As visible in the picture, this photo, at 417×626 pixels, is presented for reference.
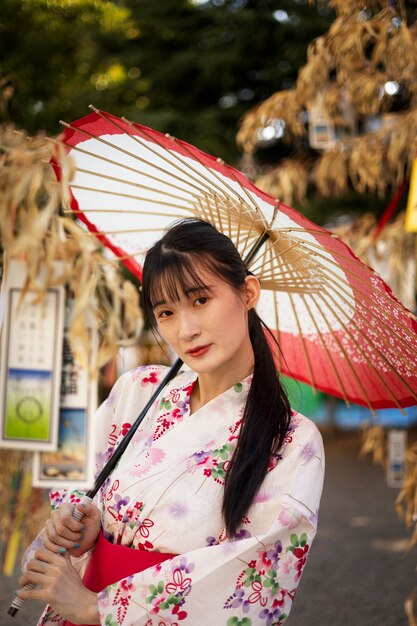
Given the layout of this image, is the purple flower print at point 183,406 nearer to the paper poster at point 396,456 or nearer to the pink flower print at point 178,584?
the pink flower print at point 178,584

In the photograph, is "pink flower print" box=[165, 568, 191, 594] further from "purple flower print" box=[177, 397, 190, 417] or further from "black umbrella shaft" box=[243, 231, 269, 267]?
"black umbrella shaft" box=[243, 231, 269, 267]

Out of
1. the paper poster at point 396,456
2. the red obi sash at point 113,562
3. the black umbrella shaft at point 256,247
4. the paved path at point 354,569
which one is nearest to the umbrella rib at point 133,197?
the black umbrella shaft at point 256,247

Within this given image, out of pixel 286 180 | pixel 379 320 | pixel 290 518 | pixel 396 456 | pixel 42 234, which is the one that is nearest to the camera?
pixel 42 234

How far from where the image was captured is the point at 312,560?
4.67 m

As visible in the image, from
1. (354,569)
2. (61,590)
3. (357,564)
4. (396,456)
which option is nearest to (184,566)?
(61,590)

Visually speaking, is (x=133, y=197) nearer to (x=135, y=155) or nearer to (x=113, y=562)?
(x=135, y=155)

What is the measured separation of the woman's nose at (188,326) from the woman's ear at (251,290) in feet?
0.60

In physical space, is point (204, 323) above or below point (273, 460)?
above

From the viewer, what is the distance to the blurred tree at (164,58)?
25.8 ft

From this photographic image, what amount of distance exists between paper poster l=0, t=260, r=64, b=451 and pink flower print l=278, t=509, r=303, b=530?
0.48 metres

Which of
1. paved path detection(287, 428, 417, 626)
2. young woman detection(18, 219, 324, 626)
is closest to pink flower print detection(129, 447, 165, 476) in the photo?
young woman detection(18, 219, 324, 626)

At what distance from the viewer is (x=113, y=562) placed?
1583 millimetres

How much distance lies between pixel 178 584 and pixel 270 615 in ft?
0.66

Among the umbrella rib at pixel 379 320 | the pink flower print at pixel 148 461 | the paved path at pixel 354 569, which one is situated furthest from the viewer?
the paved path at pixel 354 569
